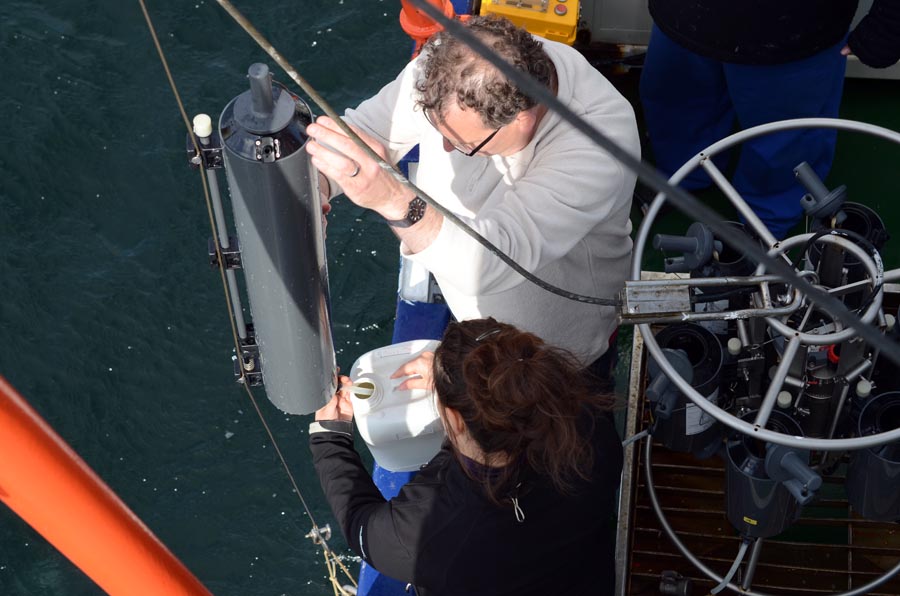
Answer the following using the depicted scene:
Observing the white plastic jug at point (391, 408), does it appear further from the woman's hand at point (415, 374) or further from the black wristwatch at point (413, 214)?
the black wristwatch at point (413, 214)

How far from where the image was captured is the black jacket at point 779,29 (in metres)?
2.98

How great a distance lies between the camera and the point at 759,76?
10.4 ft

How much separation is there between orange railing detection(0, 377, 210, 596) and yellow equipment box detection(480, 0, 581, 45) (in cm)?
248

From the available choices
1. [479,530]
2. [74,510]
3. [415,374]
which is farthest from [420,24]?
[74,510]

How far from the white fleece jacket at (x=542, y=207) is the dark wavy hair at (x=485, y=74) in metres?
0.14

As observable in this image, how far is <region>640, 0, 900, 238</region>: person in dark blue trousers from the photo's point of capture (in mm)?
3023

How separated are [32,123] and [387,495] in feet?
9.67

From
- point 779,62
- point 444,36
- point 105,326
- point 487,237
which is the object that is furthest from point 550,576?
point 105,326

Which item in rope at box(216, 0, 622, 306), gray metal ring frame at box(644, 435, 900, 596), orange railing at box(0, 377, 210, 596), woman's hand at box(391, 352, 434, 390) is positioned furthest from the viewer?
gray metal ring frame at box(644, 435, 900, 596)

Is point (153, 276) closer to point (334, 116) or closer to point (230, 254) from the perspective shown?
point (230, 254)

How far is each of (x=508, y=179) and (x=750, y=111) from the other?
4.27 ft

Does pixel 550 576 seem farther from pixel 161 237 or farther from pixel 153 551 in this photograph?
pixel 161 237

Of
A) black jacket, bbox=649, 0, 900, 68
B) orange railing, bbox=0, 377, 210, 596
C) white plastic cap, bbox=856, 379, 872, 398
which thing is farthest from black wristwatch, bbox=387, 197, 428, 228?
black jacket, bbox=649, 0, 900, 68

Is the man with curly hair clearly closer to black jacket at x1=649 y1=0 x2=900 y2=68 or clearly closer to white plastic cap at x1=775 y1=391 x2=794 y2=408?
white plastic cap at x1=775 y1=391 x2=794 y2=408
